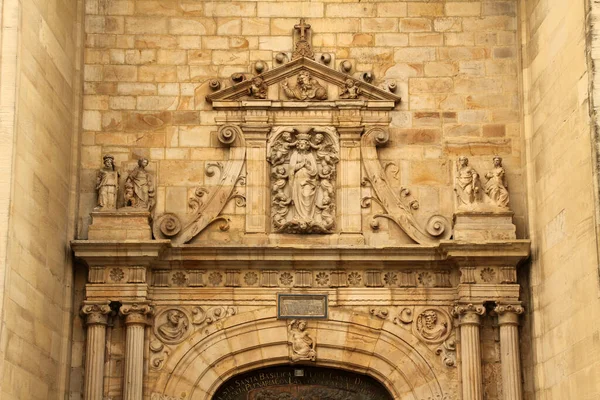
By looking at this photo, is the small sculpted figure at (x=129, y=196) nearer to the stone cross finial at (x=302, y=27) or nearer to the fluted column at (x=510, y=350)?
the stone cross finial at (x=302, y=27)

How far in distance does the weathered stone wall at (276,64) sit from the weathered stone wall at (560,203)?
17.5 inches

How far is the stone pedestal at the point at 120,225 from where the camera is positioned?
12.8 m

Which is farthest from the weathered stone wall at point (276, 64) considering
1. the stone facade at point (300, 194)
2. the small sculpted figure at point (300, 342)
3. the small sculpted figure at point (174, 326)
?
the small sculpted figure at point (300, 342)

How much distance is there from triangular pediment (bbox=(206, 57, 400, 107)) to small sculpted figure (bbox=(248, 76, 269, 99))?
0.03 m

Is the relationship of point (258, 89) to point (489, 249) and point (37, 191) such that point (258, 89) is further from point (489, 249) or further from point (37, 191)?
point (489, 249)

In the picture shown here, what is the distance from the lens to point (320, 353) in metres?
12.7

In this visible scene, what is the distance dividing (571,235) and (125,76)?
5.17m

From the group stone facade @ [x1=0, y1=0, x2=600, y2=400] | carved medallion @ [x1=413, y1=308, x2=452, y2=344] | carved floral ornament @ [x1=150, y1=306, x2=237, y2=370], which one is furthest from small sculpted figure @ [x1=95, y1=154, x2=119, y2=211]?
carved medallion @ [x1=413, y1=308, x2=452, y2=344]

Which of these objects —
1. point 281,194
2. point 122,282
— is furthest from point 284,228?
point 122,282

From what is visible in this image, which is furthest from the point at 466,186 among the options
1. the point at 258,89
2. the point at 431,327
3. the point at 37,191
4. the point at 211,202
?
the point at 37,191

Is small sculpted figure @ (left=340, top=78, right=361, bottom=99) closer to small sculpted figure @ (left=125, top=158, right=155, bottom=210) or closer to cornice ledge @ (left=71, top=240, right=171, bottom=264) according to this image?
small sculpted figure @ (left=125, top=158, right=155, bottom=210)

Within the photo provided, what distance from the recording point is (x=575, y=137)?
37.2ft

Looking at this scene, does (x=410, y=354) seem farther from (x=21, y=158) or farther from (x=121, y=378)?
(x=21, y=158)

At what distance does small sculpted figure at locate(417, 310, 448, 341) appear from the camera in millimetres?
12734
